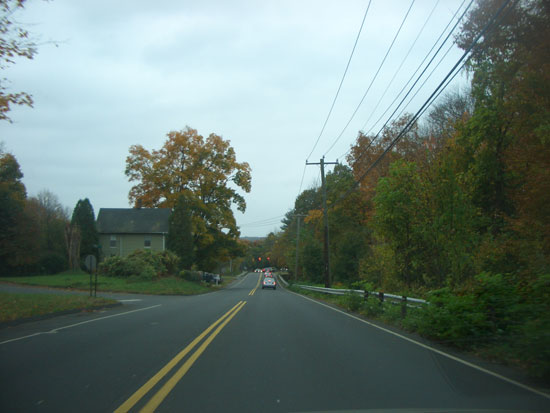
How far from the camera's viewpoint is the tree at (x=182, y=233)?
159 ft

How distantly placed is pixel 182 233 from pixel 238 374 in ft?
139

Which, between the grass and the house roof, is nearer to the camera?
the grass

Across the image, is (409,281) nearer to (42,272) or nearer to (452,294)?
(452,294)

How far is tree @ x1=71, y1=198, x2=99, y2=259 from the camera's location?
47.9m

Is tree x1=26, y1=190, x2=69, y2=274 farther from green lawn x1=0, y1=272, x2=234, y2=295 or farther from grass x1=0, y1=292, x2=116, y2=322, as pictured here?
grass x1=0, y1=292, x2=116, y2=322

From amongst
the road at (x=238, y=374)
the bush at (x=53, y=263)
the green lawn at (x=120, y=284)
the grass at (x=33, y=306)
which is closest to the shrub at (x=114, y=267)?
the green lawn at (x=120, y=284)

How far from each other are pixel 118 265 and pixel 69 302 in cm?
2332

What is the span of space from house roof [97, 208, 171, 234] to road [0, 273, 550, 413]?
139ft

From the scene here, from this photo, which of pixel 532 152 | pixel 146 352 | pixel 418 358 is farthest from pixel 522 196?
pixel 146 352

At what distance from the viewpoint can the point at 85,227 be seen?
48.2 m

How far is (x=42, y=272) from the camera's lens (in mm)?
46219

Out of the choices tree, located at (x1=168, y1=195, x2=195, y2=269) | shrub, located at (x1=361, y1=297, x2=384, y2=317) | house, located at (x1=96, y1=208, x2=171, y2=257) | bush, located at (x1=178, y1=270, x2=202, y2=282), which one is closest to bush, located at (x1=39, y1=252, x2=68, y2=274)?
house, located at (x1=96, y1=208, x2=171, y2=257)

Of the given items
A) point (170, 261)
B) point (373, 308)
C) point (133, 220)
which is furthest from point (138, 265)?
point (373, 308)

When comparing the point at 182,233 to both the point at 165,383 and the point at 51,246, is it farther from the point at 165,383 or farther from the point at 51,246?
the point at 165,383
